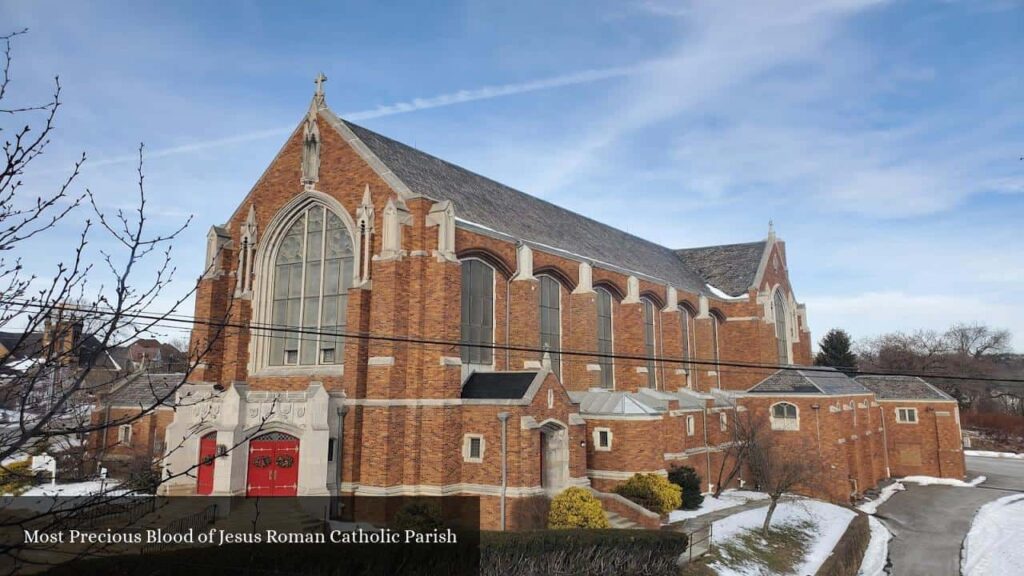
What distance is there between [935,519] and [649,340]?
16005 mm

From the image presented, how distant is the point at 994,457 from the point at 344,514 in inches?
2323

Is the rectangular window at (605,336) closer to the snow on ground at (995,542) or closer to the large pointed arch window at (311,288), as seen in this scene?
the large pointed arch window at (311,288)

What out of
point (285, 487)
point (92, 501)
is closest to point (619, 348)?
point (285, 487)

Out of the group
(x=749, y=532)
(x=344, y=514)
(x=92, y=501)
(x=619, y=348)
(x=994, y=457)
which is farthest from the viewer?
(x=994, y=457)

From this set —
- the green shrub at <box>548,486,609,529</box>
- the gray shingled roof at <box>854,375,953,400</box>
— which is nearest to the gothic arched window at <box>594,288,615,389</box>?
the green shrub at <box>548,486,609,529</box>

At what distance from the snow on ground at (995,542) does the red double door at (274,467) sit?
2372cm

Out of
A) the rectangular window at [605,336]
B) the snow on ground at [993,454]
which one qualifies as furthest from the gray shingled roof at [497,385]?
the snow on ground at [993,454]

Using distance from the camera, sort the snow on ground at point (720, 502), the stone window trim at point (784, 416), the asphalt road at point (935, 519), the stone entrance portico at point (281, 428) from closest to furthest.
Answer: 1. the stone entrance portico at point (281, 428)
2. the asphalt road at point (935, 519)
3. the snow on ground at point (720, 502)
4. the stone window trim at point (784, 416)

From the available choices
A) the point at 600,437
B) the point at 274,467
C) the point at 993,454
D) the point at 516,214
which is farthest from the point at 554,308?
the point at 993,454

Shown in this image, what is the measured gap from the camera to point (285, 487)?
20.1m

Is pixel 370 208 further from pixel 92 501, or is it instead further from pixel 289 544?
pixel 92 501

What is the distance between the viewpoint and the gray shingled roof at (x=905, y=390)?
4412 centimetres

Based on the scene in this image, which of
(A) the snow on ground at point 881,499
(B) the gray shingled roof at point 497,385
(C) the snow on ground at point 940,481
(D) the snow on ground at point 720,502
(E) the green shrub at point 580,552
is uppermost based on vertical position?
(B) the gray shingled roof at point 497,385

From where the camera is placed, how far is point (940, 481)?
42.2m
